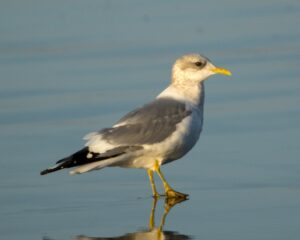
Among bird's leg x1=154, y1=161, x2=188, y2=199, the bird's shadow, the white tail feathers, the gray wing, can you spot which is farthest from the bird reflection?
the gray wing

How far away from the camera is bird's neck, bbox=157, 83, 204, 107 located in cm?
906

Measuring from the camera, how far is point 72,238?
712 cm

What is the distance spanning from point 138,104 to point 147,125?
81.3 inches

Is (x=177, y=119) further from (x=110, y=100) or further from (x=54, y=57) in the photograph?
(x=54, y=57)

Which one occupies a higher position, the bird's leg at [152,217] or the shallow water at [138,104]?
the shallow water at [138,104]

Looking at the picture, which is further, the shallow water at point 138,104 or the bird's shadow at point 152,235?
the shallow water at point 138,104

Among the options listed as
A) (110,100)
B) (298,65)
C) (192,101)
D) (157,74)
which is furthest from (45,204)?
(298,65)

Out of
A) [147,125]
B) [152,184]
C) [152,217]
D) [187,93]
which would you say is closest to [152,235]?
[152,217]

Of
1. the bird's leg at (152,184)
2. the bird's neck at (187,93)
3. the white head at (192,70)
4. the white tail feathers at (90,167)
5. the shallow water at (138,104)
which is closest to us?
the shallow water at (138,104)

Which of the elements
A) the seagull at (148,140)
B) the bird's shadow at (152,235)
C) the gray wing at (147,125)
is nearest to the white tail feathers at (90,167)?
the seagull at (148,140)

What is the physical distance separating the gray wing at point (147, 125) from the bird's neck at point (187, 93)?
0.89ft

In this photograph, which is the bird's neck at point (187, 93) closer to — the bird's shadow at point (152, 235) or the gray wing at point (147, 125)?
the gray wing at point (147, 125)

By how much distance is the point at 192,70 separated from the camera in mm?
9273

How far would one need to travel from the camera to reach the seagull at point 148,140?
26.9 feet
